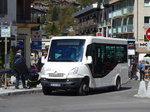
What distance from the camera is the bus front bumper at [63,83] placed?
19.2m

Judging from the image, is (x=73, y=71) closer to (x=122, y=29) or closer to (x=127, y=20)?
(x=127, y=20)

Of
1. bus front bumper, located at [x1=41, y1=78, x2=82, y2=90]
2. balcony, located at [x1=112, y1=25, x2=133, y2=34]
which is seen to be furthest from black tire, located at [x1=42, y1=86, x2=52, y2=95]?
balcony, located at [x1=112, y1=25, x2=133, y2=34]

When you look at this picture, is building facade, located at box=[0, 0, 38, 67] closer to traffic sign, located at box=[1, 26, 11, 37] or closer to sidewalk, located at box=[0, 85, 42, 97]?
traffic sign, located at box=[1, 26, 11, 37]

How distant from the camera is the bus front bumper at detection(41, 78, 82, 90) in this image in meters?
19.2

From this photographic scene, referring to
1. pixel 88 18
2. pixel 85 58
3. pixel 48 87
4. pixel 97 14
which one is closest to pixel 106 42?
pixel 85 58

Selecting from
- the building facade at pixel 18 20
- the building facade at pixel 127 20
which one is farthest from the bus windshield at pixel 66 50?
the building facade at pixel 127 20

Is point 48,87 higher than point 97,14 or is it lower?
lower

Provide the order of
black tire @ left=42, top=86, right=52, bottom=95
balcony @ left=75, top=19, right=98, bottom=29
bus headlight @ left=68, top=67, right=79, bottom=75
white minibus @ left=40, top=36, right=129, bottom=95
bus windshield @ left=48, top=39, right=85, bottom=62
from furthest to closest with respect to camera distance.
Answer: balcony @ left=75, top=19, right=98, bottom=29, black tire @ left=42, top=86, right=52, bottom=95, bus windshield @ left=48, top=39, right=85, bottom=62, white minibus @ left=40, top=36, right=129, bottom=95, bus headlight @ left=68, top=67, right=79, bottom=75

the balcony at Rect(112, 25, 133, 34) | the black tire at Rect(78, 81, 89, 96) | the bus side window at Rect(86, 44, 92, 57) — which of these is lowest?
the black tire at Rect(78, 81, 89, 96)

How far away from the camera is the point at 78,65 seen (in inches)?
765

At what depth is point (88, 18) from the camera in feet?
321

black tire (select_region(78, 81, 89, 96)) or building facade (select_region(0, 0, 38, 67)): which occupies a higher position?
building facade (select_region(0, 0, 38, 67))

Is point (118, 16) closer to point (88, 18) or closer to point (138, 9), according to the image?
point (138, 9)

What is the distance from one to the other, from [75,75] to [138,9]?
53442mm
